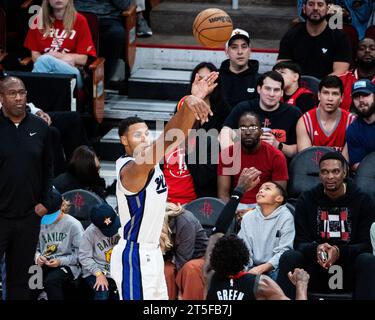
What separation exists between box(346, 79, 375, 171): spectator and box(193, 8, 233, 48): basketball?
1.55 metres

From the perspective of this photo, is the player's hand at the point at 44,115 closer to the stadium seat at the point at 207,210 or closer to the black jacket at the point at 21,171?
the black jacket at the point at 21,171

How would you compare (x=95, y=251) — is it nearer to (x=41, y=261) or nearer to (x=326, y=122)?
(x=41, y=261)

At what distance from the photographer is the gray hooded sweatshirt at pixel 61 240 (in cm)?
778

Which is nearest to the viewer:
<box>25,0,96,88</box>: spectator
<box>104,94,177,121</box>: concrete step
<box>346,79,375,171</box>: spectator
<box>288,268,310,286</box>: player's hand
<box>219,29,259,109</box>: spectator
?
<box>288,268,310,286</box>: player's hand

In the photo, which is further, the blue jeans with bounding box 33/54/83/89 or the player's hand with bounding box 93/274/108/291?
the blue jeans with bounding box 33/54/83/89

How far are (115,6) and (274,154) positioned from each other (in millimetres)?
3283

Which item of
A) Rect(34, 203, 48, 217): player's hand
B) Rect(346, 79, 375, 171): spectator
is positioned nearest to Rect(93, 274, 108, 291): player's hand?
Rect(34, 203, 48, 217): player's hand

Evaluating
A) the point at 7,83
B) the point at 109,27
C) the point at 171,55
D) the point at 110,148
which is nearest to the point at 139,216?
the point at 7,83

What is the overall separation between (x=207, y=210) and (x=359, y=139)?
143cm

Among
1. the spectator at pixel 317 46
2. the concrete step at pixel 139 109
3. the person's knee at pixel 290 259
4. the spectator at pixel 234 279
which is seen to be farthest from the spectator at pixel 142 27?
the spectator at pixel 234 279

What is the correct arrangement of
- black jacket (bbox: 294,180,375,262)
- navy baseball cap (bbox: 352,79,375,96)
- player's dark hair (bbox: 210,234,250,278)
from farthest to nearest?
navy baseball cap (bbox: 352,79,375,96)
black jacket (bbox: 294,180,375,262)
player's dark hair (bbox: 210,234,250,278)

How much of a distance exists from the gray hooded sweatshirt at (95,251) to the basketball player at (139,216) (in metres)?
1.49

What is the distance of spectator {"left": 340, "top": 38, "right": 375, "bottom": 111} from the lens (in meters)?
9.41

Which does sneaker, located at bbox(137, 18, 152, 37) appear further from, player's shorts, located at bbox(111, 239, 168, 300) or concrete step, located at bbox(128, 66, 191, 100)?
player's shorts, located at bbox(111, 239, 168, 300)
